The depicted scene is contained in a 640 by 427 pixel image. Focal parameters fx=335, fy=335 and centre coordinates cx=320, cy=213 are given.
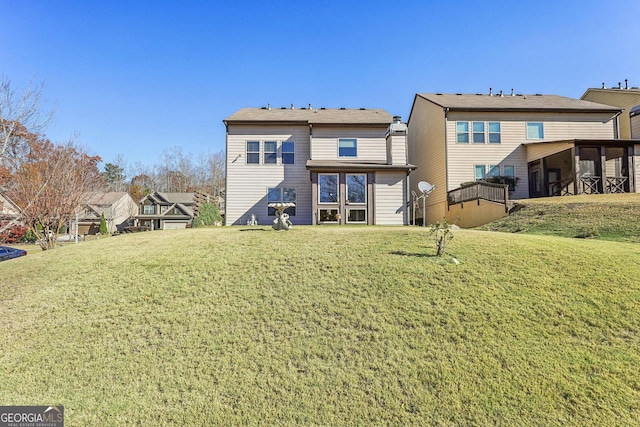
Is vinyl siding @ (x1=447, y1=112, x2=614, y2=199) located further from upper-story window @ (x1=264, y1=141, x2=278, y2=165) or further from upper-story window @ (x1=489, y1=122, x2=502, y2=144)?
upper-story window @ (x1=264, y1=141, x2=278, y2=165)

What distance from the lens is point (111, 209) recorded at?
42500 millimetres

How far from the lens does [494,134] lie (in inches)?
767

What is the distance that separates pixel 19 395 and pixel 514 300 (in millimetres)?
6685

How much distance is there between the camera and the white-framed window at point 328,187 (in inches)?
655

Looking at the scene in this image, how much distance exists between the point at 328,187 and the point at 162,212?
31.9 meters

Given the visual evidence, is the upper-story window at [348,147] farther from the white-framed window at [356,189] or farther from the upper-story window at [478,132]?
the upper-story window at [478,132]

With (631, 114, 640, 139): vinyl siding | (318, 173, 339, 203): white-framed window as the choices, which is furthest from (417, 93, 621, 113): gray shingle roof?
(318, 173, 339, 203): white-framed window

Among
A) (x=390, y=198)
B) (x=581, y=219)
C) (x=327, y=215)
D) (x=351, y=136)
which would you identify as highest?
(x=351, y=136)

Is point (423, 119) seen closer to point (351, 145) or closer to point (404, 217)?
point (351, 145)

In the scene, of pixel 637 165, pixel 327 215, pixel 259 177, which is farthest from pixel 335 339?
pixel 637 165

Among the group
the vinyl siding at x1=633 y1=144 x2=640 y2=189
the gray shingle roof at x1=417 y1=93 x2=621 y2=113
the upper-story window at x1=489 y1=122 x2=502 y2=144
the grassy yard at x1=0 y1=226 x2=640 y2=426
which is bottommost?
the grassy yard at x1=0 y1=226 x2=640 y2=426

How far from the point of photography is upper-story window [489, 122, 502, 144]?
1944cm

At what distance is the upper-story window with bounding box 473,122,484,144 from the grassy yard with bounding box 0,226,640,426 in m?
13.1

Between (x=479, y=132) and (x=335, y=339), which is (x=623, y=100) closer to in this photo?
(x=479, y=132)
